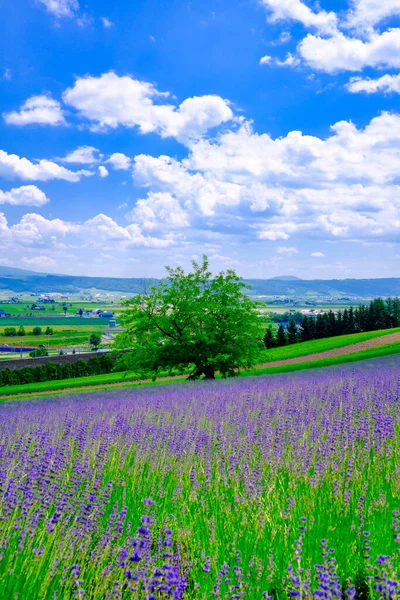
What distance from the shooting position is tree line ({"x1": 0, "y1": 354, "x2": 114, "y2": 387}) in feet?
150

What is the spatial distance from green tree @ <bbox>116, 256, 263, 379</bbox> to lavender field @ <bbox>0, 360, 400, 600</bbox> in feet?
64.8

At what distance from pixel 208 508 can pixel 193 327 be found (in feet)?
78.2

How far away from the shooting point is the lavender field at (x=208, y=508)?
109 inches

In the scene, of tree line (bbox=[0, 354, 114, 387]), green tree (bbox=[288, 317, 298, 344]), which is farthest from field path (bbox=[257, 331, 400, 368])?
green tree (bbox=[288, 317, 298, 344])

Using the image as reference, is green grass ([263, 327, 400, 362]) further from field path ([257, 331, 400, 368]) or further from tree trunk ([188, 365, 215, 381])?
tree trunk ([188, 365, 215, 381])

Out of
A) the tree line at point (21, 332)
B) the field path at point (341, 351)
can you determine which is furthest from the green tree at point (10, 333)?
the field path at point (341, 351)

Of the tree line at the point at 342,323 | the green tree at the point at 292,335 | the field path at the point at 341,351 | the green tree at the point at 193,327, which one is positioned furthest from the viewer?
the tree line at the point at 342,323

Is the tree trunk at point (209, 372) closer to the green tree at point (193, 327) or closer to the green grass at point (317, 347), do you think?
the green tree at point (193, 327)

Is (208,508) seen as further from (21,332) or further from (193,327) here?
(21,332)

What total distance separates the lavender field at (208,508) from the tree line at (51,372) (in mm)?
40899

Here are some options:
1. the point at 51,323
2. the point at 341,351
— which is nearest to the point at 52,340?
the point at 51,323

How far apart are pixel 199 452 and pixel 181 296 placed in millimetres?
23610

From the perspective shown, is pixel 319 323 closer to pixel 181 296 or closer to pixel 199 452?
pixel 181 296

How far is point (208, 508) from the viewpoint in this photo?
13.8 feet
